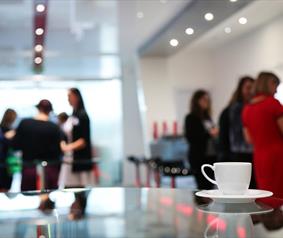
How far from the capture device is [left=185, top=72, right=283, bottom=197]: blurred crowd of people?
2.99 m

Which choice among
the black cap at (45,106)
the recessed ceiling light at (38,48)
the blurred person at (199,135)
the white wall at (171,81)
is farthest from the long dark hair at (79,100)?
the white wall at (171,81)

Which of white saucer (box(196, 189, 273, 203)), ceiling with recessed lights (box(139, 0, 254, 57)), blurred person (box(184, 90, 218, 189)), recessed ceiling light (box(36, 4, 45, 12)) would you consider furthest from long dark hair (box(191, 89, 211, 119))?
white saucer (box(196, 189, 273, 203))

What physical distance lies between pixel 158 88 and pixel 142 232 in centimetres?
762

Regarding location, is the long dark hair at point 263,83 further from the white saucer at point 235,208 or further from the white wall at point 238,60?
the white wall at point 238,60

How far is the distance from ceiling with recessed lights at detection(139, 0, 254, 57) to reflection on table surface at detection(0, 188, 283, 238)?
340 centimetres

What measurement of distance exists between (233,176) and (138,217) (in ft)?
0.84

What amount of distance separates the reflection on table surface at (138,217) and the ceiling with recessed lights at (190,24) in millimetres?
3403

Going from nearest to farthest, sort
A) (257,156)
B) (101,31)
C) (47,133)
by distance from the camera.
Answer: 1. (257,156)
2. (47,133)
3. (101,31)

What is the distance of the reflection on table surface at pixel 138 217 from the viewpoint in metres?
0.96

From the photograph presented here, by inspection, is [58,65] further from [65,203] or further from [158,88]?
[65,203]

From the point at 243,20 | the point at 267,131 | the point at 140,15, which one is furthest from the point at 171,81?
the point at 267,131

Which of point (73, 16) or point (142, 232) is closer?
point (142, 232)

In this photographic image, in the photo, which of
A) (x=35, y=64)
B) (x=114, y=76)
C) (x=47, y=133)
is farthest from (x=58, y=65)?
(x=47, y=133)

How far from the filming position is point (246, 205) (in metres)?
1.26
